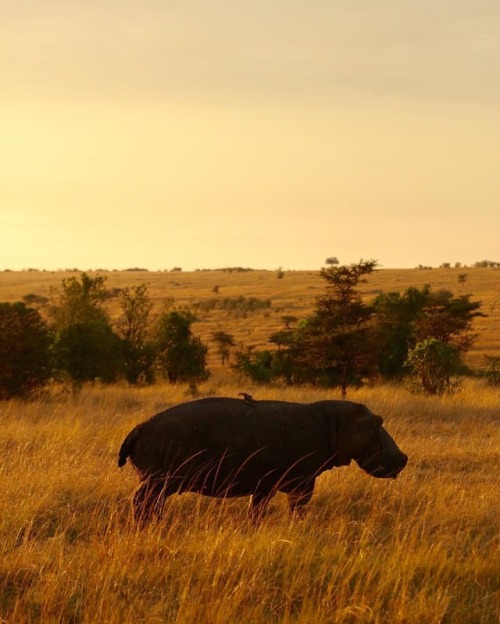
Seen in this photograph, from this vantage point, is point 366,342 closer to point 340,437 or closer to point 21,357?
point 21,357

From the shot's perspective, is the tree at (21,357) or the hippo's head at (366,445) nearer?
the hippo's head at (366,445)

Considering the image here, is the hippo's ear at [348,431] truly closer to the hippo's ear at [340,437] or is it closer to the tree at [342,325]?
the hippo's ear at [340,437]

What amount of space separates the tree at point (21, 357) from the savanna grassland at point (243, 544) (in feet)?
14.0

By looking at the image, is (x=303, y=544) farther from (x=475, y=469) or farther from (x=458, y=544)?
(x=475, y=469)

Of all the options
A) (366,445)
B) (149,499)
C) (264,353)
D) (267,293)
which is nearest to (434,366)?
(264,353)

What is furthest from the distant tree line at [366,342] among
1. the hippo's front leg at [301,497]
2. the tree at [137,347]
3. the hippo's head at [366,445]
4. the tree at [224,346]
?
the hippo's front leg at [301,497]

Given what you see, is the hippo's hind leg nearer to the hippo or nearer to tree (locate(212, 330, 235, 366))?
the hippo

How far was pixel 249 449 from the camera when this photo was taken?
20.6 feet

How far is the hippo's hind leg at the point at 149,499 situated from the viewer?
6.18m

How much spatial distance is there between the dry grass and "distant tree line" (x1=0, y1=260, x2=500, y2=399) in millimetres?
9617

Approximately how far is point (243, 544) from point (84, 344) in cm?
1440

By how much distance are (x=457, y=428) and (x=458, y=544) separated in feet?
24.1

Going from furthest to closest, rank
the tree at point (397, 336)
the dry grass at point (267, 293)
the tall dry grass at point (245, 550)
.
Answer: the dry grass at point (267, 293) → the tree at point (397, 336) → the tall dry grass at point (245, 550)

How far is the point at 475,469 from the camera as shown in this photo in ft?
32.3
